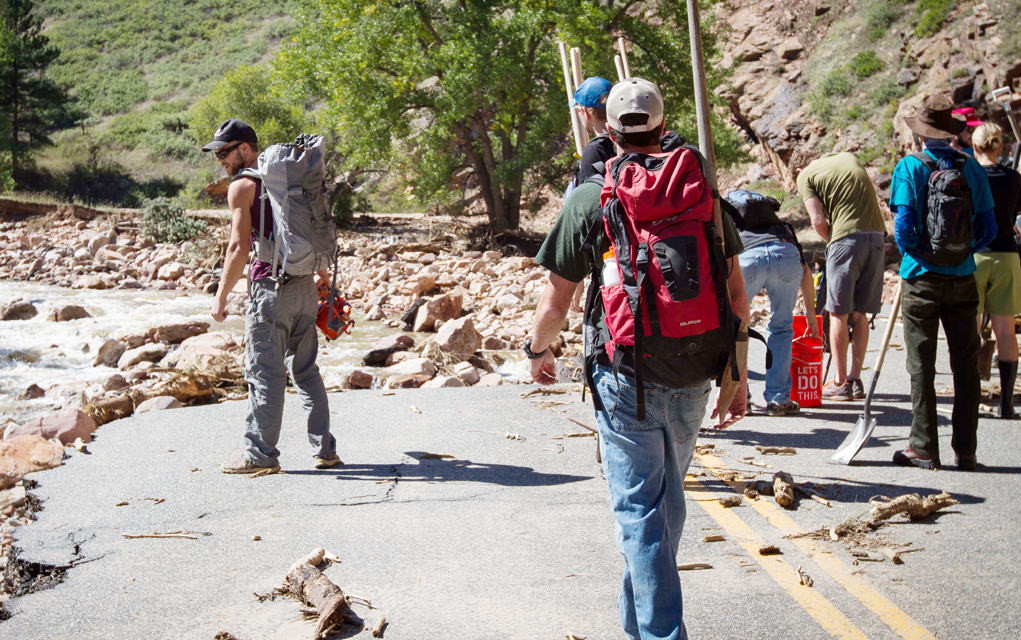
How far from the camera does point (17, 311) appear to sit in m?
15.3

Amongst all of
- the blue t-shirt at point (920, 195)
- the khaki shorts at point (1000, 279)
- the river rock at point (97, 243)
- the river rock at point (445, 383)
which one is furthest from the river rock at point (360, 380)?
the river rock at point (97, 243)

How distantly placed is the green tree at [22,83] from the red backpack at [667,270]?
156 ft

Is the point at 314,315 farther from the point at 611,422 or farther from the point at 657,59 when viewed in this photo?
the point at 657,59

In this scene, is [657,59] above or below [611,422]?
above

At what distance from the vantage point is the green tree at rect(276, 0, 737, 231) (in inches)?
822

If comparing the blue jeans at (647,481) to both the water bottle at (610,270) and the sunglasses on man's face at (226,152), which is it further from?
the sunglasses on man's face at (226,152)

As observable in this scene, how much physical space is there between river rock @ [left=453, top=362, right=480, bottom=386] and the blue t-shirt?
200 inches

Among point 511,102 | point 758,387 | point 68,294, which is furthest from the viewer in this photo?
point 511,102

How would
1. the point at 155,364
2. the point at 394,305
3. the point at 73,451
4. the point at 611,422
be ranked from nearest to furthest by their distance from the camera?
1. the point at 611,422
2. the point at 73,451
3. the point at 155,364
4. the point at 394,305

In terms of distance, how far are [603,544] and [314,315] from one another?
249 cm

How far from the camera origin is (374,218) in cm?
3183

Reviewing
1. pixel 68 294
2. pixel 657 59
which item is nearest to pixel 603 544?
pixel 68 294

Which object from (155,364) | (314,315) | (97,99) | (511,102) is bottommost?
(155,364)

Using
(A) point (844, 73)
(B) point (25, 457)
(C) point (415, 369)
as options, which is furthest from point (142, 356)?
(A) point (844, 73)
